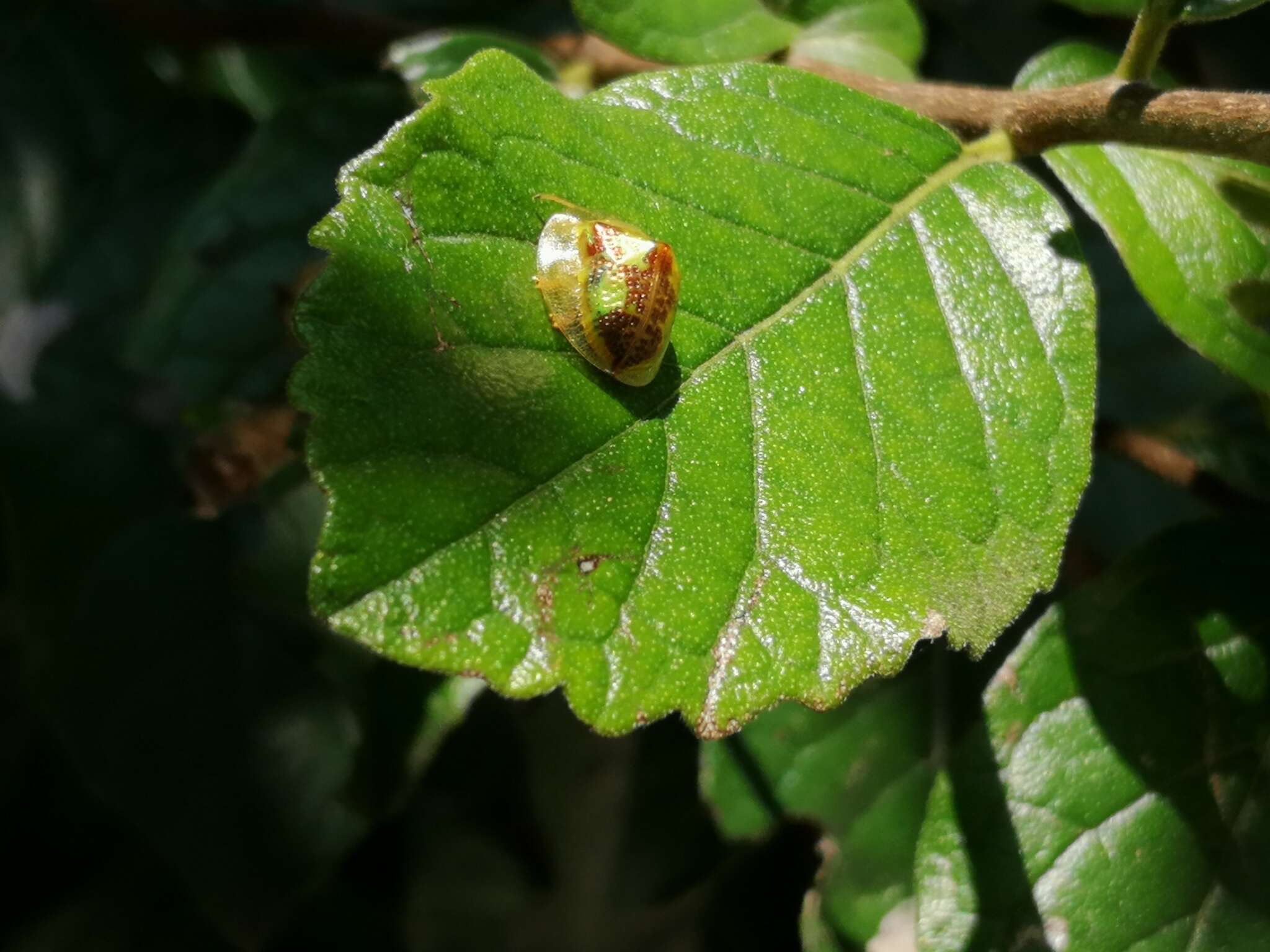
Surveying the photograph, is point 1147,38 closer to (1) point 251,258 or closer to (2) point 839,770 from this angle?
(2) point 839,770

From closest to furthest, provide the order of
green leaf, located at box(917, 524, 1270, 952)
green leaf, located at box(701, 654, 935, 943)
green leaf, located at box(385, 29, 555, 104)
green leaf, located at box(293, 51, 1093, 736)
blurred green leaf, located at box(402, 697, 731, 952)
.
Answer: green leaf, located at box(293, 51, 1093, 736), green leaf, located at box(917, 524, 1270, 952), green leaf, located at box(385, 29, 555, 104), green leaf, located at box(701, 654, 935, 943), blurred green leaf, located at box(402, 697, 731, 952)

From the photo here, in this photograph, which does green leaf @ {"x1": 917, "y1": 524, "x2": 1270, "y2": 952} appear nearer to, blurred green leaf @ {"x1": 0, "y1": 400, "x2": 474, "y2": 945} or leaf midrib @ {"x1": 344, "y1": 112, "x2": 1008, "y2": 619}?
leaf midrib @ {"x1": 344, "y1": 112, "x2": 1008, "y2": 619}

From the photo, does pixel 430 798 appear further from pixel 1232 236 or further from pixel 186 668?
pixel 1232 236

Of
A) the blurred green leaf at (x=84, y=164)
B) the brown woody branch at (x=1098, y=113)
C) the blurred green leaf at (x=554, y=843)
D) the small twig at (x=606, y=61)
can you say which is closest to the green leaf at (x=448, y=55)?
the small twig at (x=606, y=61)

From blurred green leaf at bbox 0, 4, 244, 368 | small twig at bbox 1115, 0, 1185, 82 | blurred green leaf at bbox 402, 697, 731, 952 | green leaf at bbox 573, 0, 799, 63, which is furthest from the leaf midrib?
blurred green leaf at bbox 0, 4, 244, 368

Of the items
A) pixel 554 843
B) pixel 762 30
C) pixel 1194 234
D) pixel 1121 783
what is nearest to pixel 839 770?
Result: pixel 1121 783

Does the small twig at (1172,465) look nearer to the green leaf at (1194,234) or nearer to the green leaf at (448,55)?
the green leaf at (1194,234)
